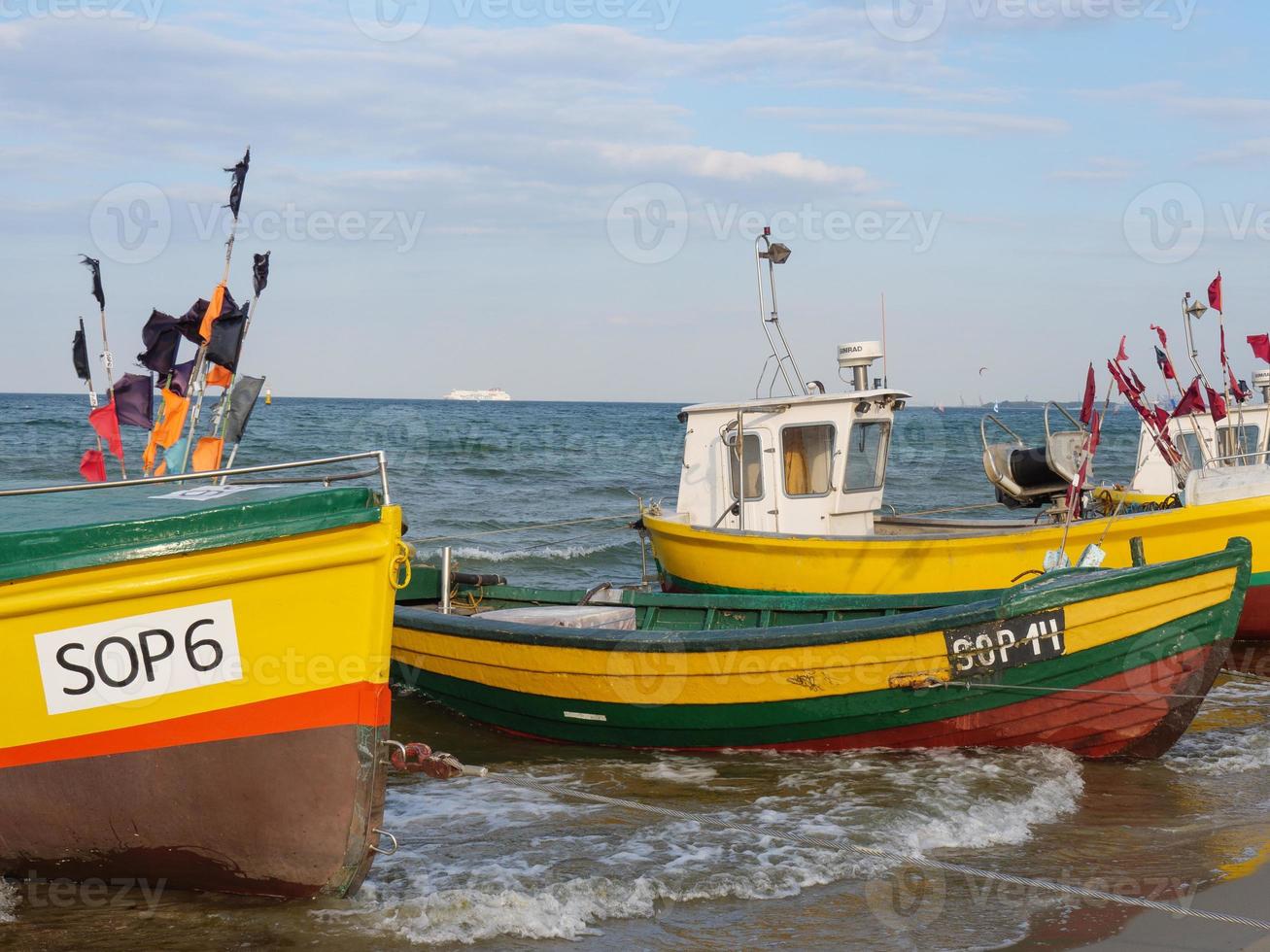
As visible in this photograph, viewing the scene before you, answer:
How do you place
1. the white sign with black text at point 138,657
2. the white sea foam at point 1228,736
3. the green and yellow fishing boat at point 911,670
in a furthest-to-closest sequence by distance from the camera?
the white sea foam at point 1228,736 → the green and yellow fishing boat at point 911,670 → the white sign with black text at point 138,657

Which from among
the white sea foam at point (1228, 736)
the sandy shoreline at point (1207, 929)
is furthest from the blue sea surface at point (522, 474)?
the sandy shoreline at point (1207, 929)

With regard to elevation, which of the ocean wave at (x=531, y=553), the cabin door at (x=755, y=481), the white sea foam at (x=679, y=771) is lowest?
the white sea foam at (x=679, y=771)

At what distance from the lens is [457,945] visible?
5809 millimetres

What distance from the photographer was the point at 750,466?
12.4 m

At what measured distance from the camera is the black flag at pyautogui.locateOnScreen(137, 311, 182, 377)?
8031 mm

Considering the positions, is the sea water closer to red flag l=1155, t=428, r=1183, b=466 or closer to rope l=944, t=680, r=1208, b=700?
rope l=944, t=680, r=1208, b=700

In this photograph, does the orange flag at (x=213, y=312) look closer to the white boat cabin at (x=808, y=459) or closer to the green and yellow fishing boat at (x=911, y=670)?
the green and yellow fishing boat at (x=911, y=670)

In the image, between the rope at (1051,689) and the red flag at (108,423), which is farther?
the rope at (1051,689)

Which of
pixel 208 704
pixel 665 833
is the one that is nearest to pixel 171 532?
pixel 208 704

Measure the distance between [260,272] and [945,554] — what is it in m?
6.41

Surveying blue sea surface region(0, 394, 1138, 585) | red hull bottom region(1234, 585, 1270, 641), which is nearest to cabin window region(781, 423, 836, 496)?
blue sea surface region(0, 394, 1138, 585)

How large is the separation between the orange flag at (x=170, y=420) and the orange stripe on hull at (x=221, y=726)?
269cm

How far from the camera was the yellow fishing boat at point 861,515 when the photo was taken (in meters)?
10.8

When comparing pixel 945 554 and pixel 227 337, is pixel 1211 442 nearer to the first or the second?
pixel 945 554
